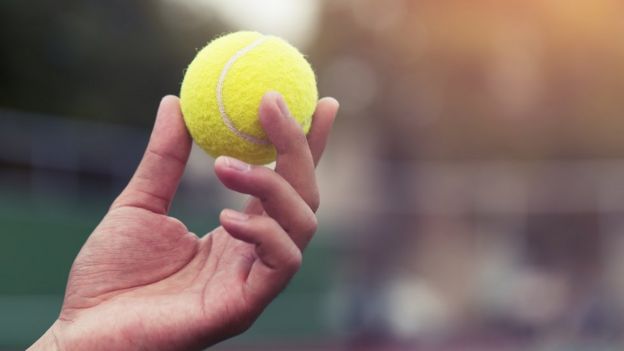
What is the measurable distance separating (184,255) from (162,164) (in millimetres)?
239

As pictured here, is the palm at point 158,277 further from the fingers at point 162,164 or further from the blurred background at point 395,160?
the blurred background at point 395,160

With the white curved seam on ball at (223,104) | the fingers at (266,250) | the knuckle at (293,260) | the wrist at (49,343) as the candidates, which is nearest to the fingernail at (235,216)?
the fingers at (266,250)

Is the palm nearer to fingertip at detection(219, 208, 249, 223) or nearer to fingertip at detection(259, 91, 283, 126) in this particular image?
fingertip at detection(219, 208, 249, 223)

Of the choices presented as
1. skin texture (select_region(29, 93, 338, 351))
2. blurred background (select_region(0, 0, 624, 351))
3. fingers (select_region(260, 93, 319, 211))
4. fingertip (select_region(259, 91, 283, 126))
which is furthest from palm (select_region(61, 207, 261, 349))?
blurred background (select_region(0, 0, 624, 351))

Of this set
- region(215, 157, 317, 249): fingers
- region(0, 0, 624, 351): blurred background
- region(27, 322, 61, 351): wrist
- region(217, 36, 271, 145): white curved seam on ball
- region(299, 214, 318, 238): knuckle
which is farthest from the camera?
region(0, 0, 624, 351): blurred background

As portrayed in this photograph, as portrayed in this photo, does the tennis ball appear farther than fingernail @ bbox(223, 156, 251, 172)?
Yes

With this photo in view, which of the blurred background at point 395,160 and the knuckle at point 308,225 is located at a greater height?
the blurred background at point 395,160

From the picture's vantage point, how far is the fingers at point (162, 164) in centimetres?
210

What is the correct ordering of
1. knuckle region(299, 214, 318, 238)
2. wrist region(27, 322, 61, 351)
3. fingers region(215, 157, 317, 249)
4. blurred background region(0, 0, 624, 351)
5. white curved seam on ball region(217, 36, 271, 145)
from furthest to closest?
blurred background region(0, 0, 624, 351)
white curved seam on ball region(217, 36, 271, 145)
wrist region(27, 322, 61, 351)
knuckle region(299, 214, 318, 238)
fingers region(215, 157, 317, 249)

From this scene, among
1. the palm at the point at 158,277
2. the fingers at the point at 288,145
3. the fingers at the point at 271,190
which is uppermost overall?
the fingers at the point at 288,145

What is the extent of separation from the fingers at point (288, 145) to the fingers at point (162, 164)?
0.34 meters

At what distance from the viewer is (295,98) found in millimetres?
2131

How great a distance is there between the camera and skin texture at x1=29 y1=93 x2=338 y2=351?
184 centimetres

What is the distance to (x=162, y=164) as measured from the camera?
2.11m
